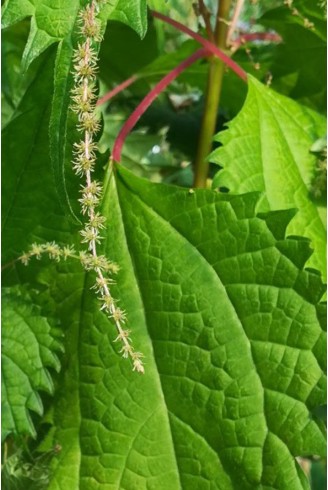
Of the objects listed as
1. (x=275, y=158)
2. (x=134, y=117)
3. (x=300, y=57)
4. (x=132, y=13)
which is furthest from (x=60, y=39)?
(x=300, y=57)

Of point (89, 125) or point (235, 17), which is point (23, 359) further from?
point (235, 17)

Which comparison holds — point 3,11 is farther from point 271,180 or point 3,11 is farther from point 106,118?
point 106,118

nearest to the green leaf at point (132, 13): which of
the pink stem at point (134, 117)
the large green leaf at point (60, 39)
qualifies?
the large green leaf at point (60, 39)

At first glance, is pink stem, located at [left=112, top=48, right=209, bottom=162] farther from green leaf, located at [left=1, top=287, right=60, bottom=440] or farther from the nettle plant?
green leaf, located at [left=1, top=287, right=60, bottom=440]

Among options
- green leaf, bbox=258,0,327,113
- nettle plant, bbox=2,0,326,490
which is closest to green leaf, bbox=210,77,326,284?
nettle plant, bbox=2,0,326,490

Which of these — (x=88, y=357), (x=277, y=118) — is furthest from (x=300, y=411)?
(x=277, y=118)

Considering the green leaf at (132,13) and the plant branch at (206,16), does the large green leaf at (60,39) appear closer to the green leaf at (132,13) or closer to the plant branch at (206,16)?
the green leaf at (132,13)
